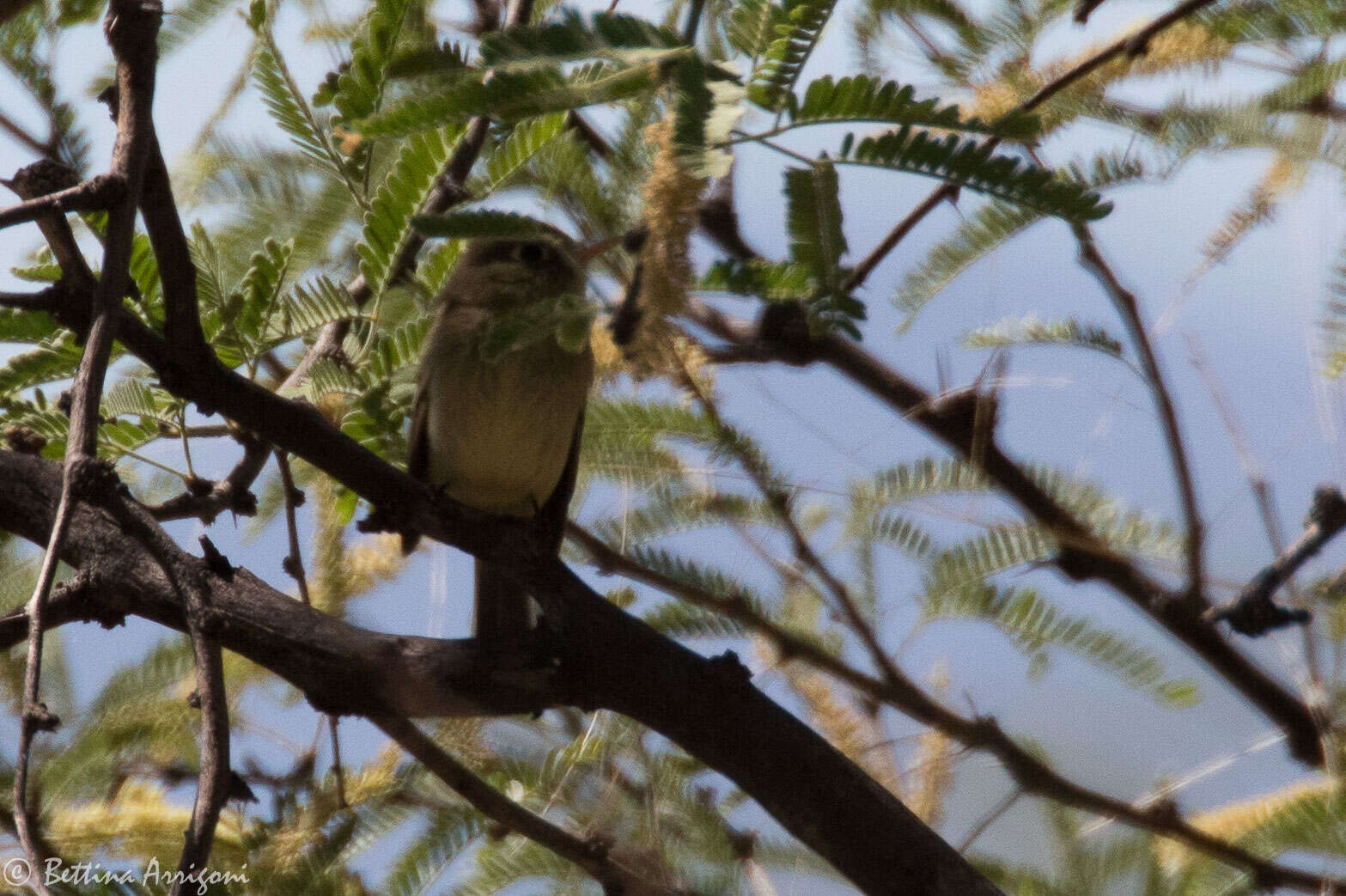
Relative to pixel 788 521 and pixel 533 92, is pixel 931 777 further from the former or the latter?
pixel 533 92

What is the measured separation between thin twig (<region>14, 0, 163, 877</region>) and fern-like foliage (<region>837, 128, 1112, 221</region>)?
103 cm

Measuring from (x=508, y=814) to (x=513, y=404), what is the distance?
1.80 metres

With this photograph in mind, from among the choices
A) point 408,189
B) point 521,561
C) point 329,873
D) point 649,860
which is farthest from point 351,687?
point 408,189

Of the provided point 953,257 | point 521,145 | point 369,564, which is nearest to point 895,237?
point 953,257

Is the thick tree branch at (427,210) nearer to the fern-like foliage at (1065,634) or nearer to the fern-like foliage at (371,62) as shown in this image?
the fern-like foliage at (371,62)

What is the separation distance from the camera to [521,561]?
2465mm

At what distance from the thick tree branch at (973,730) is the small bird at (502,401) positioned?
71cm

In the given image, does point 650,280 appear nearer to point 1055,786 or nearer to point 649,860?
point 649,860

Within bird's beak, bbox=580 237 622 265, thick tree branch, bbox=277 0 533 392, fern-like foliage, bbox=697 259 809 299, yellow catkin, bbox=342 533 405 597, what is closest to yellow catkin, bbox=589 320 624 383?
thick tree branch, bbox=277 0 533 392

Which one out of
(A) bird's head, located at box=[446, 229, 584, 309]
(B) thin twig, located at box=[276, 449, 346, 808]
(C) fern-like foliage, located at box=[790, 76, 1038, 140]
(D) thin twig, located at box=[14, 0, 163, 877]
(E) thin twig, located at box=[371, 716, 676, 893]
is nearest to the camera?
(D) thin twig, located at box=[14, 0, 163, 877]

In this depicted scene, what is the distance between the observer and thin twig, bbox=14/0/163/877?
4.83ft

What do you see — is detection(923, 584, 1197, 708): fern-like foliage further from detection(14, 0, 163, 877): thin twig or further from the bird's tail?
detection(14, 0, 163, 877): thin twig

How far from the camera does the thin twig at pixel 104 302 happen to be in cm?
147

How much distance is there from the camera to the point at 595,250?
1.93 meters
